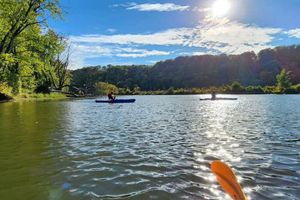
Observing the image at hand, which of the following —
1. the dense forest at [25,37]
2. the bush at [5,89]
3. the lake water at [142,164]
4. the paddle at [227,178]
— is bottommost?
the lake water at [142,164]

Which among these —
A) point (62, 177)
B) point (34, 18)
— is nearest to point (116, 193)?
point (62, 177)

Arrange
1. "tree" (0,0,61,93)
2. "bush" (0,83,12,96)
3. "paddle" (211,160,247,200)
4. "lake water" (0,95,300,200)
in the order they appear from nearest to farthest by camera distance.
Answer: "paddle" (211,160,247,200) → "lake water" (0,95,300,200) → "tree" (0,0,61,93) → "bush" (0,83,12,96)

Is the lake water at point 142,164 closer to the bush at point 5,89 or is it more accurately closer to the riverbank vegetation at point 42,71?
the riverbank vegetation at point 42,71

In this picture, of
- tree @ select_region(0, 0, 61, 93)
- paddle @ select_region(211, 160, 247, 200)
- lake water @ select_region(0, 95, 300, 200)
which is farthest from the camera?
tree @ select_region(0, 0, 61, 93)

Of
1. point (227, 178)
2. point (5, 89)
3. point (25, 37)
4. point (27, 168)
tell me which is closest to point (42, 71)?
point (5, 89)

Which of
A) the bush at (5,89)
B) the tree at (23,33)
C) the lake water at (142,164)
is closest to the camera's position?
the lake water at (142,164)

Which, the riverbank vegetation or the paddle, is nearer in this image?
the paddle

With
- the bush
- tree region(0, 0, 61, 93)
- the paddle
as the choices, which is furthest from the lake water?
the bush

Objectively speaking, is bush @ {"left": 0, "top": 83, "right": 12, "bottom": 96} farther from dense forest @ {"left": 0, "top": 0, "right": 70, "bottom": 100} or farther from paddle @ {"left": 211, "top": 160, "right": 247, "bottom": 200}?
paddle @ {"left": 211, "top": 160, "right": 247, "bottom": 200}

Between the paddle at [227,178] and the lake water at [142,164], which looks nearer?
the paddle at [227,178]

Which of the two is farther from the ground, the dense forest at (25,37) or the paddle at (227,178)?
the dense forest at (25,37)

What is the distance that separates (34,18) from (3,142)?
1956cm

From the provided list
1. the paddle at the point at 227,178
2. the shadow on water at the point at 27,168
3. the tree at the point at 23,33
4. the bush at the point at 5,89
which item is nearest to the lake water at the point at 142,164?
the shadow on water at the point at 27,168

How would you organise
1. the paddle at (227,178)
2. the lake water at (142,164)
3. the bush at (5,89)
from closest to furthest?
the paddle at (227,178)
the lake water at (142,164)
the bush at (5,89)
